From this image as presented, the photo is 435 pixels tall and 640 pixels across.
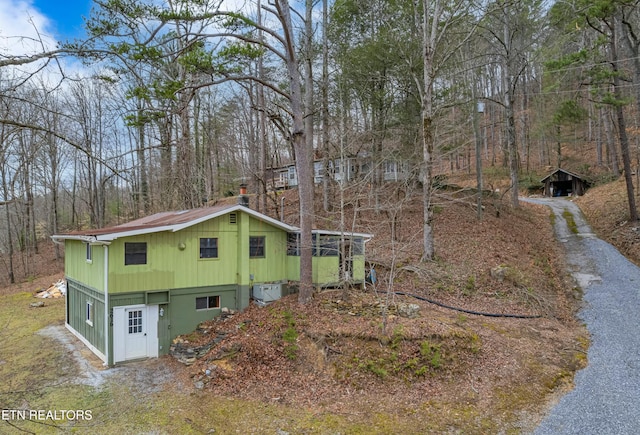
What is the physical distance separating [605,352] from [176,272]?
39.1 ft

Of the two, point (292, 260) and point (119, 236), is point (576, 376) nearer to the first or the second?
point (292, 260)

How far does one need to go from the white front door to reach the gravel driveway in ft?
32.5

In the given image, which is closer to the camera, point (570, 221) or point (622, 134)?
point (622, 134)

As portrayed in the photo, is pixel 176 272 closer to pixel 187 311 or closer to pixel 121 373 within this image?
pixel 187 311

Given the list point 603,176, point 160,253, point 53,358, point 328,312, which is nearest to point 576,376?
point 328,312

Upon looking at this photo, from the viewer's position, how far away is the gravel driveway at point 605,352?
7.21 metres

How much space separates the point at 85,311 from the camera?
12.8m

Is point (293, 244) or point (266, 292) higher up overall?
point (293, 244)

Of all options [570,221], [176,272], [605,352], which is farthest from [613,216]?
[176,272]

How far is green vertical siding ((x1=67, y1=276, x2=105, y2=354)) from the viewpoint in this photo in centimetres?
1132

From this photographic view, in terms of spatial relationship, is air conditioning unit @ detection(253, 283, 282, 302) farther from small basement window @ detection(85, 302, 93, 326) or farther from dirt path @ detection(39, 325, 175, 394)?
small basement window @ detection(85, 302, 93, 326)

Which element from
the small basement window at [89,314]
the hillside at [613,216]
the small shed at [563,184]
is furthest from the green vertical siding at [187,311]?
the small shed at [563,184]

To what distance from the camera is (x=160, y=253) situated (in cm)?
1142

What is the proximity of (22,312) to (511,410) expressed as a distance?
1986 centimetres
